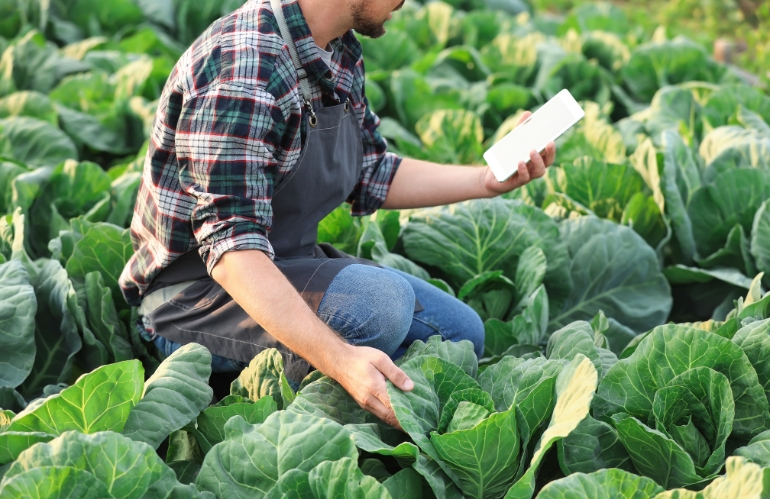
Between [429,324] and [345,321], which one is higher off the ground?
[345,321]

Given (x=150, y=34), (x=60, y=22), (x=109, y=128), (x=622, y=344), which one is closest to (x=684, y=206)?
(x=622, y=344)

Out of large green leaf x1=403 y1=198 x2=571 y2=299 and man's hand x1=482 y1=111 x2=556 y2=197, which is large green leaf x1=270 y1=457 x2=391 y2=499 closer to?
man's hand x1=482 y1=111 x2=556 y2=197

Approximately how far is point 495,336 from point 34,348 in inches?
55.6

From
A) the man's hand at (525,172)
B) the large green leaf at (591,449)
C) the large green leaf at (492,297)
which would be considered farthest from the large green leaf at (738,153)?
the large green leaf at (591,449)

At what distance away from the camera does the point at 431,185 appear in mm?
2832

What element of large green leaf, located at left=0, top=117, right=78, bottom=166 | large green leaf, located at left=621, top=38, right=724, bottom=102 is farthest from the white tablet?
large green leaf, located at left=621, top=38, right=724, bottom=102

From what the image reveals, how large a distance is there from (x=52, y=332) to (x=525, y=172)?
5.13 ft

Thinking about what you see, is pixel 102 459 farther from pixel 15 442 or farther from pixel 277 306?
pixel 277 306

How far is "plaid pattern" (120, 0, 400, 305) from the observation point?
2.09 m

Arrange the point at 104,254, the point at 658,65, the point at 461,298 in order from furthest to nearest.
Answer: the point at 658,65 → the point at 461,298 → the point at 104,254

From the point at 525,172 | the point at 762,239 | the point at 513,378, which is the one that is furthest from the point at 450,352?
the point at 762,239

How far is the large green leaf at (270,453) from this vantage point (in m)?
1.88

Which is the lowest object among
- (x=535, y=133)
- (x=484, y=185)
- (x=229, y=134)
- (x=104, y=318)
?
(x=104, y=318)

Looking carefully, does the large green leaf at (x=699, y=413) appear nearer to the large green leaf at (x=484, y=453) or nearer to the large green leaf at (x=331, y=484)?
the large green leaf at (x=484, y=453)
